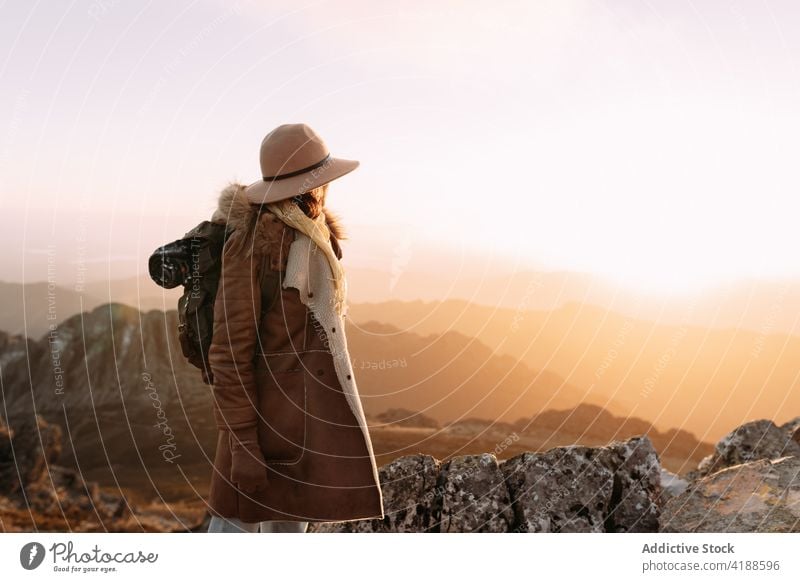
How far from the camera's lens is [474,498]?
22.2ft

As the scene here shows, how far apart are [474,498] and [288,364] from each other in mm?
2140

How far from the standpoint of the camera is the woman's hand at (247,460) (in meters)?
5.39

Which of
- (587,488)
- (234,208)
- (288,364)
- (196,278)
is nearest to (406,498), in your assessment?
(587,488)

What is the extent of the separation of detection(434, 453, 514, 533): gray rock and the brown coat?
1.22m

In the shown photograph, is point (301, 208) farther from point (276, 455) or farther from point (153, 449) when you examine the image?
point (153, 449)

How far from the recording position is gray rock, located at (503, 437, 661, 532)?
669 cm

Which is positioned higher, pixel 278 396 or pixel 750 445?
pixel 278 396

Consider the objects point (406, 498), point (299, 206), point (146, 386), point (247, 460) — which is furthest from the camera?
point (146, 386)

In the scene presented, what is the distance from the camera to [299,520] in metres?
5.71

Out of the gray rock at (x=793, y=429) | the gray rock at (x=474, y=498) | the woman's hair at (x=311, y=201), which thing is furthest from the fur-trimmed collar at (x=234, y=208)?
the gray rock at (x=793, y=429)

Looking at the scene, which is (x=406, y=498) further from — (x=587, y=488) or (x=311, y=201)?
(x=311, y=201)

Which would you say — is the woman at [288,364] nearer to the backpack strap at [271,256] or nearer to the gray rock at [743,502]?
the backpack strap at [271,256]
